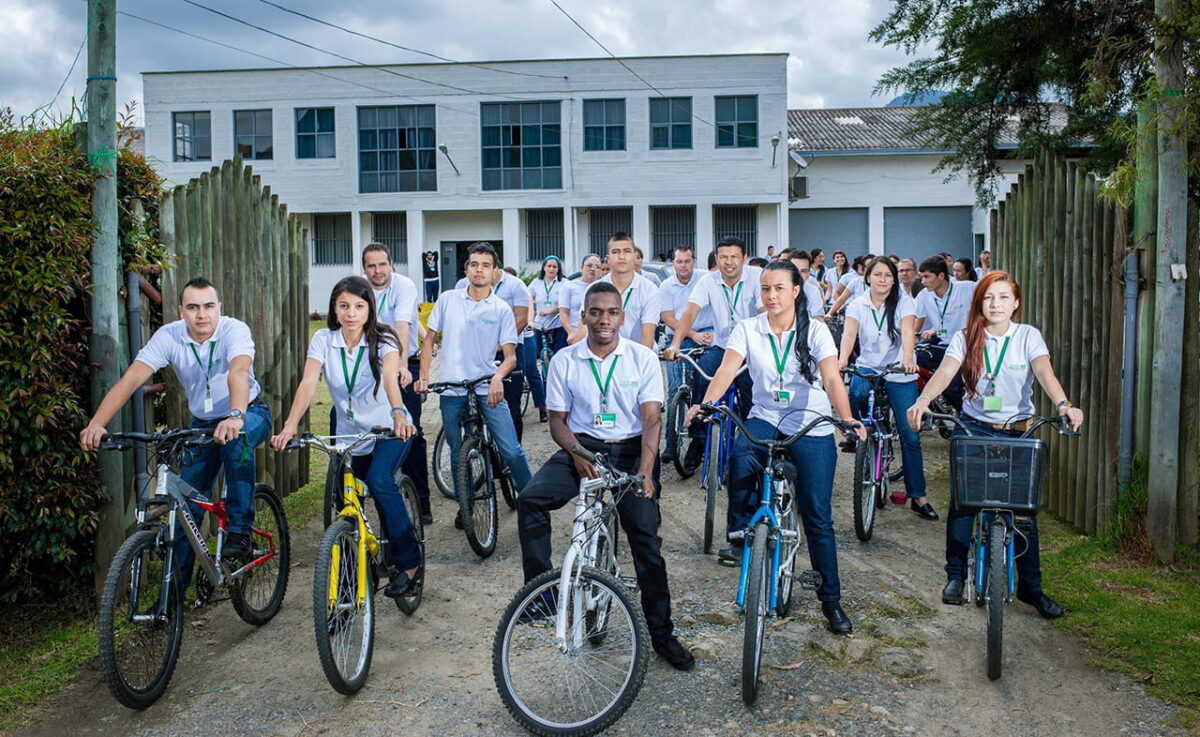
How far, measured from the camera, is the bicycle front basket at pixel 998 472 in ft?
18.0

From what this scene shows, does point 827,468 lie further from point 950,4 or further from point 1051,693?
point 950,4

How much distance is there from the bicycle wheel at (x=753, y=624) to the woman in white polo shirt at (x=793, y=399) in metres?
0.80

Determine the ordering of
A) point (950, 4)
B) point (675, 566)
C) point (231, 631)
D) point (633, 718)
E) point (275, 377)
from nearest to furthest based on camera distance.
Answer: point (633, 718) < point (231, 631) < point (675, 566) < point (275, 377) < point (950, 4)

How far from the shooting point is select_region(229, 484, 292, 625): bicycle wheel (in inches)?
251

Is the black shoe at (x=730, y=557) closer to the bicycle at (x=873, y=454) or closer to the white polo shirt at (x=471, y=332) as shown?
the bicycle at (x=873, y=454)

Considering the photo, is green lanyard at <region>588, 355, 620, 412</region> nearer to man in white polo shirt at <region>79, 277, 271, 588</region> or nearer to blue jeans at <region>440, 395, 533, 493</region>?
man in white polo shirt at <region>79, 277, 271, 588</region>

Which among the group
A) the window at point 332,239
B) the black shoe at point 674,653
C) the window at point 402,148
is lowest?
the black shoe at point 674,653

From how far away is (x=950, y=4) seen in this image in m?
10.9

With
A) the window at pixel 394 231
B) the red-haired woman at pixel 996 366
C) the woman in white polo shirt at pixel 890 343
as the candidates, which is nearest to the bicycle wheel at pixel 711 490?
the woman in white polo shirt at pixel 890 343

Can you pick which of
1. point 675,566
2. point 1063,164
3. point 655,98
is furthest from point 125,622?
point 655,98

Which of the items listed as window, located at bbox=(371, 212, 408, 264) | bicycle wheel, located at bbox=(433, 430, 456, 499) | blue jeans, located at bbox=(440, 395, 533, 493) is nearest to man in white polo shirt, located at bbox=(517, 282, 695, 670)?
blue jeans, located at bbox=(440, 395, 533, 493)

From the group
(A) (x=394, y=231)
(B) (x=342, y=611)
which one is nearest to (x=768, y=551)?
(B) (x=342, y=611)

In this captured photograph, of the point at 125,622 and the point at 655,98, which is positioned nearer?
the point at 125,622

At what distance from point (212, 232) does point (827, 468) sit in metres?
4.86
